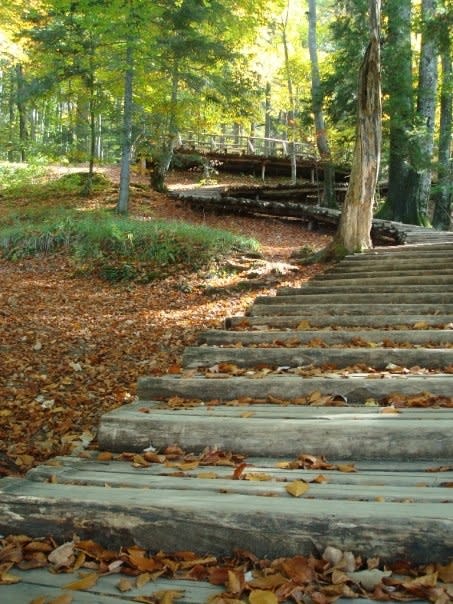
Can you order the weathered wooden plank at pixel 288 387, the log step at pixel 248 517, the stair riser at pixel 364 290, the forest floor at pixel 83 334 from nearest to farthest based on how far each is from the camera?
the log step at pixel 248 517
the weathered wooden plank at pixel 288 387
the forest floor at pixel 83 334
the stair riser at pixel 364 290

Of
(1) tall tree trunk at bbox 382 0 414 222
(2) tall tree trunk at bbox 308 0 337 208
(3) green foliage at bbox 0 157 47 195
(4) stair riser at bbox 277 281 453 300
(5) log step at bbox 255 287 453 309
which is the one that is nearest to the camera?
(5) log step at bbox 255 287 453 309

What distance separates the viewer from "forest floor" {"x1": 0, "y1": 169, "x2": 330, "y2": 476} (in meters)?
5.12

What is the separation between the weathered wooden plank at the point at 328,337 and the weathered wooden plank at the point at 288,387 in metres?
1.06

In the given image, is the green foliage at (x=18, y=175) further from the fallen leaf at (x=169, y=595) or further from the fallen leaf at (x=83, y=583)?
the fallen leaf at (x=169, y=595)

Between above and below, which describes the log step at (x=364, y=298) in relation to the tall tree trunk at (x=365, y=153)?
below

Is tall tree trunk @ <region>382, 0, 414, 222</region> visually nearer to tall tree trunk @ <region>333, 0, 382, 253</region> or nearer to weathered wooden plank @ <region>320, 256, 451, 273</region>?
tall tree trunk @ <region>333, 0, 382, 253</region>

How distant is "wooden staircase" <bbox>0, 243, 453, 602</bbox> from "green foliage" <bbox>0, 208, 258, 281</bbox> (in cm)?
521

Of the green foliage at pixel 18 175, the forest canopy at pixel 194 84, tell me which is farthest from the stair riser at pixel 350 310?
the green foliage at pixel 18 175

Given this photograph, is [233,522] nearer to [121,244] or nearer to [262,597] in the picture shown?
[262,597]

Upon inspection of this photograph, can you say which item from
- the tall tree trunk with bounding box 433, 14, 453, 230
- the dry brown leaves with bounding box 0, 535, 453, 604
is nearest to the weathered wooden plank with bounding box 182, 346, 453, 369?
the dry brown leaves with bounding box 0, 535, 453, 604

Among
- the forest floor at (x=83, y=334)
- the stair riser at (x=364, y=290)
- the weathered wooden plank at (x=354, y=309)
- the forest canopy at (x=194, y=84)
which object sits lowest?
the forest floor at (x=83, y=334)

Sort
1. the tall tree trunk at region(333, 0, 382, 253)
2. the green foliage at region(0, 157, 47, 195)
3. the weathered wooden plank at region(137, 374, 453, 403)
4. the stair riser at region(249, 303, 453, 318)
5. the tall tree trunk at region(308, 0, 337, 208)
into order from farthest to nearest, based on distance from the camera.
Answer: the green foliage at region(0, 157, 47, 195) → the tall tree trunk at region(308, 0, 337, 208) → the tall tree trunk at region(333, 0, 382, 253) → the stair riser at region(249, 303, 453, 318) → the weathered wooden plank at region(137, 374, 453, 403)

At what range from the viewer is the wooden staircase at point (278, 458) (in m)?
2.03

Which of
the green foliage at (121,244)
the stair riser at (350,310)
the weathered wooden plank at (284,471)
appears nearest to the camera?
the weathered wooden plank at (284,471)
